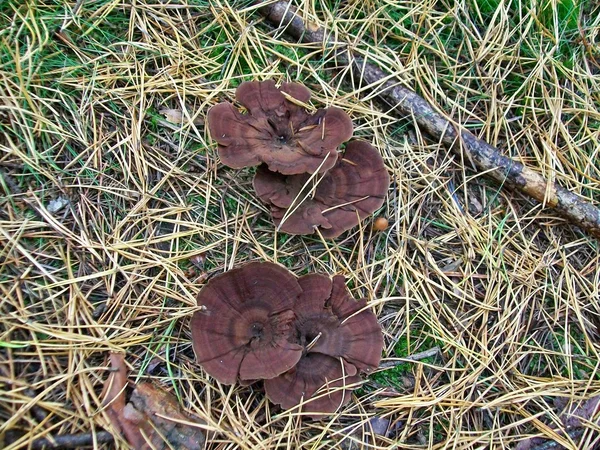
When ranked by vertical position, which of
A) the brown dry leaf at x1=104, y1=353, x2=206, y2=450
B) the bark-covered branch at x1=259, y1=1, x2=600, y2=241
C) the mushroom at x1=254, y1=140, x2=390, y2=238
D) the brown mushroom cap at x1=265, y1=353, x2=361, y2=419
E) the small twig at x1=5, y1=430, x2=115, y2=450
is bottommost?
the small twig at x1=5, y1=430, x2=115, y2=450

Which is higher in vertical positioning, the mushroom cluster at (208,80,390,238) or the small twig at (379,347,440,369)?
the mushroom cluster at (208,80,390,238)

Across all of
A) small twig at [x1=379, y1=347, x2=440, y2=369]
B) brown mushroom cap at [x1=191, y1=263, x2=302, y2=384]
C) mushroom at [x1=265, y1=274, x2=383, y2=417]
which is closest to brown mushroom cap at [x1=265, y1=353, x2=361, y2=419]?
mushroom at [x1=265, y1=274, x2=383, y2=417]

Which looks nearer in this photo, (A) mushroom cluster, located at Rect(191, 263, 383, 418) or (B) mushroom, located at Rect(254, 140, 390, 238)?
(A) mushroom cluster, located at Rect(191, 263, 383, 418)

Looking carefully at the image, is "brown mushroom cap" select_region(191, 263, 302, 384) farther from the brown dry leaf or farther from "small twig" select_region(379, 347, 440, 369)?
"small twig" select_region(379, 347, 440, 369)

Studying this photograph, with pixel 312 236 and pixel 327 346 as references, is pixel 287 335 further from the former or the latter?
pixel 312 236

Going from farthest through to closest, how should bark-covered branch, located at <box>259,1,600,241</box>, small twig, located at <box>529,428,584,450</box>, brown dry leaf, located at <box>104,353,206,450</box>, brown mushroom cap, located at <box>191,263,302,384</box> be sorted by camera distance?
bark-covered branch, located at <box>259,1,600,241</box>, small twig, located at <box>529,428,584,450</box>, brown mushroom cap, located at <box>191,263,302,384</box>, brown dry leaf, located at <box>104,353,206,450</box>

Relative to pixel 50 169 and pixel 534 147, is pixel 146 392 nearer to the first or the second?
pixel 50 169

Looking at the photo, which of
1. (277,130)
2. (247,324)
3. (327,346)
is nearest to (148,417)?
(247,324)
